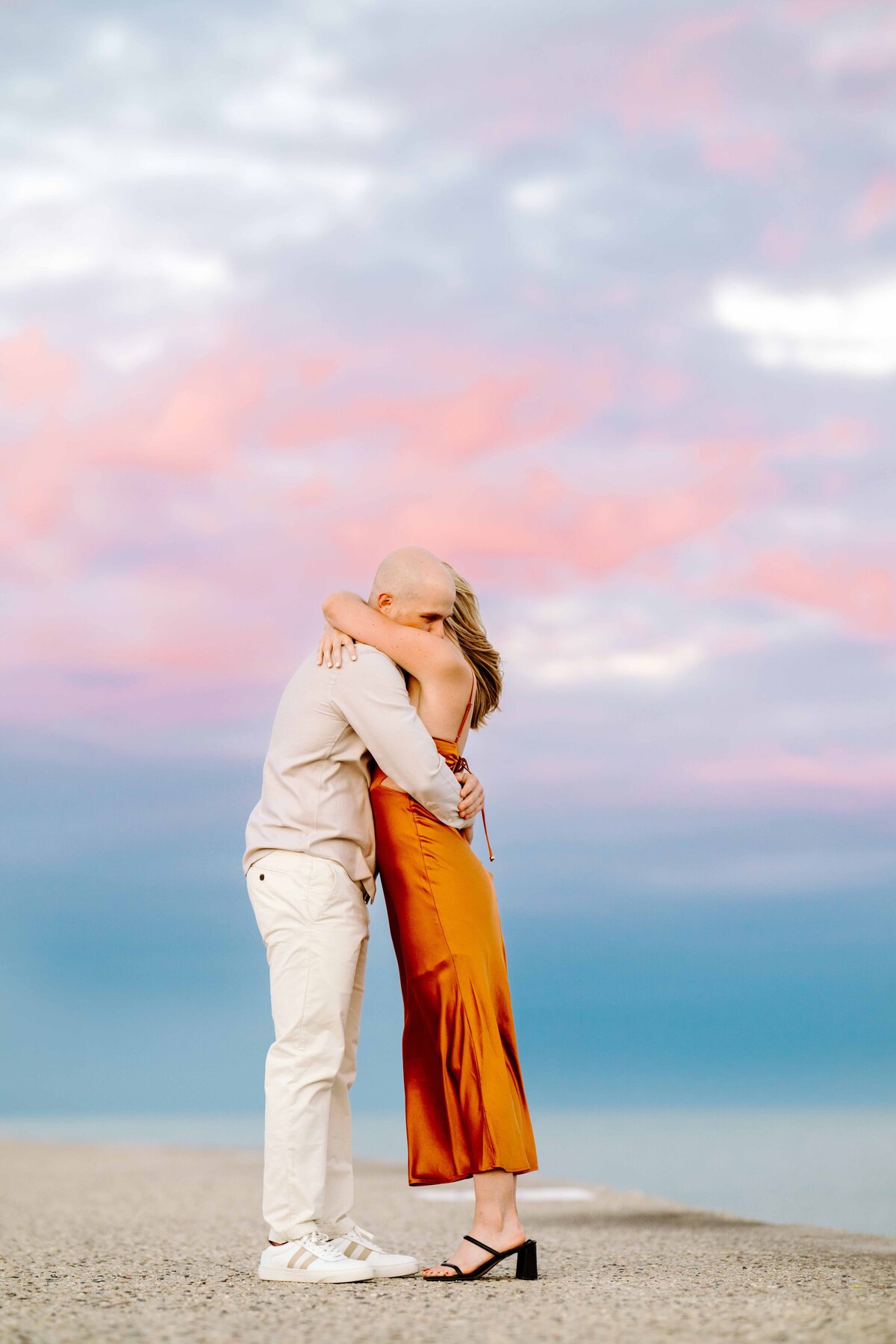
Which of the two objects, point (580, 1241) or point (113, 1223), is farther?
point (113, 1223)

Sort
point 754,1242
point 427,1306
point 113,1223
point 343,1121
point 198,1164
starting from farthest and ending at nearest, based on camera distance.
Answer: point 198,1164
point 113,1223
point 754,1242
point 343,1121
point 427,1306

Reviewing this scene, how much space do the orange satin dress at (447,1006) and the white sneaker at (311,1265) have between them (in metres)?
0.41

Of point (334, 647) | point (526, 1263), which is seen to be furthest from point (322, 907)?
point (526, 1263)

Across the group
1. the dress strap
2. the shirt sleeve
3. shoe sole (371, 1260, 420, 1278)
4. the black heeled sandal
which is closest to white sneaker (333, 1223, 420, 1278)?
shoe sole (371, 1260, 420, 1278)

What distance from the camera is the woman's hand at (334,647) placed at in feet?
15.7

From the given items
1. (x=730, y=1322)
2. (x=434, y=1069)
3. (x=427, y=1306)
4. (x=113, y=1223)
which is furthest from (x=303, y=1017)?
(x=113, y=1223)

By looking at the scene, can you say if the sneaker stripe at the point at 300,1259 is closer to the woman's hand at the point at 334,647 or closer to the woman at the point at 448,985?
the woman at the point at 448,985

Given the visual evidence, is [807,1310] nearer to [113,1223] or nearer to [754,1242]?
[754,1242]

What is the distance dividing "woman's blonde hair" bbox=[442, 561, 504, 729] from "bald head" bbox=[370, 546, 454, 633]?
5.9 inches

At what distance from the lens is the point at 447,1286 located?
4320mm

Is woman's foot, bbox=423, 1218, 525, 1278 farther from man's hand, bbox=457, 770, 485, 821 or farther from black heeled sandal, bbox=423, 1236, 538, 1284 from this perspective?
man's hand, bbox=457, 770, 485, 821

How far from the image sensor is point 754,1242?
7.00 m

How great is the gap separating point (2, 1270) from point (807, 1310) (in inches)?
127

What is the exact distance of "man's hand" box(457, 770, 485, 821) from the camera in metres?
4.86
